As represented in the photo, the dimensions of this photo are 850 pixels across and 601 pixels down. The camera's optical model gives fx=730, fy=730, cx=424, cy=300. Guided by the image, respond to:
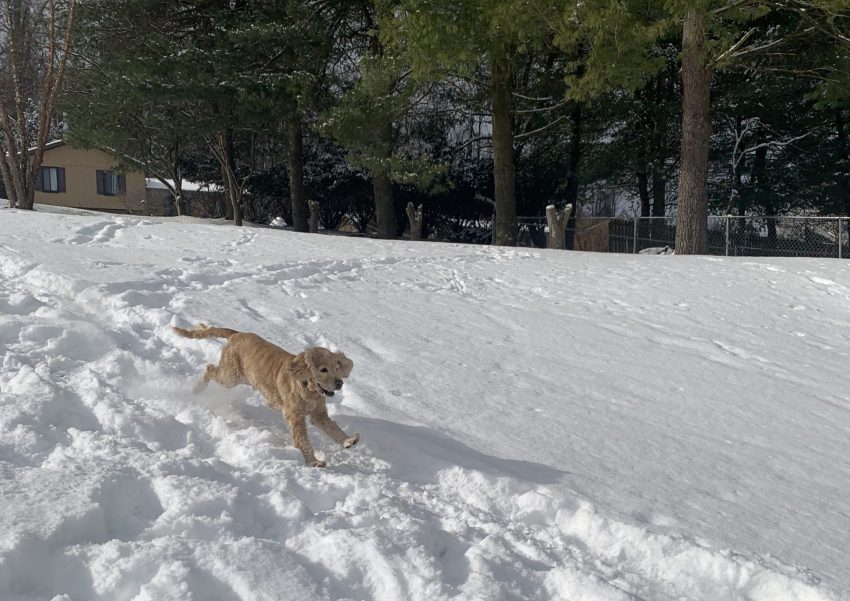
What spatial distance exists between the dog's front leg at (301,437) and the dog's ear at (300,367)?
0.24 m

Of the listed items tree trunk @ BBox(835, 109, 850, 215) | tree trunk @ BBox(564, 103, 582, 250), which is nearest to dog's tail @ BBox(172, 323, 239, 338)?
tree trunk @ BBox(564, 103, 582, 250)

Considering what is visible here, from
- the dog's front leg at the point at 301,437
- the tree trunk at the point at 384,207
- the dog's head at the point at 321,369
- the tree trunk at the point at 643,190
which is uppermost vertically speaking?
the tree trunk at the point at 643,190

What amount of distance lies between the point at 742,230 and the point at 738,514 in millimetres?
15269

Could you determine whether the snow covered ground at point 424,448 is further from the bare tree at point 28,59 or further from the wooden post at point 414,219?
the bare tree at point 28,59

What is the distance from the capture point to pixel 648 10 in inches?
497

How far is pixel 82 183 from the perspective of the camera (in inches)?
1419

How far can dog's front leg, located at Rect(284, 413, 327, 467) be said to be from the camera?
386 centimetres

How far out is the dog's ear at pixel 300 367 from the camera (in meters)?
3.89

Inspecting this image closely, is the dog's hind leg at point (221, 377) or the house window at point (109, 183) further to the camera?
the house window at point (109, 183)

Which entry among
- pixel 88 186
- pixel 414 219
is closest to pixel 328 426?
pixel 414 219

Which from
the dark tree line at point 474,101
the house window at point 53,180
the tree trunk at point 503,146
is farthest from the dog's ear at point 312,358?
the house window at point 53,180

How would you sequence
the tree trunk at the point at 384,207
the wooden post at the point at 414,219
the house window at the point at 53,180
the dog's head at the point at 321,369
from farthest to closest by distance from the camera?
the house window at the point at 53,180, the tree trunk at the point at 384,207, the wooden post at the point at 414,219, the dog's head at the point at 321,369

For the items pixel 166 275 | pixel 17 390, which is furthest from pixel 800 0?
pixel 17 390

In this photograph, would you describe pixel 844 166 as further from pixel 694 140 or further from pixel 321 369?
pixel 321 369
